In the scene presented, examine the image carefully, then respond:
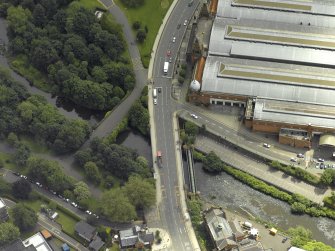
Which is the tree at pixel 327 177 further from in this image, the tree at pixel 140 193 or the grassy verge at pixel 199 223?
the tree at pixel 140 193

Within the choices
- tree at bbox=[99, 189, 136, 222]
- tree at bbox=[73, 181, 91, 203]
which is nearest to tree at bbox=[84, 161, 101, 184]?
tree at bbox=[73, 181, 91, 203]

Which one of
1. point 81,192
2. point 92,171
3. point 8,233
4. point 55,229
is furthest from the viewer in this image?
point 92,171

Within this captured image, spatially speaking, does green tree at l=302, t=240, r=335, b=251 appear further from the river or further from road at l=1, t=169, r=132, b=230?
road at l=1, t=169, r=132, b=230

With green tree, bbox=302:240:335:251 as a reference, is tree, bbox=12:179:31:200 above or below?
above

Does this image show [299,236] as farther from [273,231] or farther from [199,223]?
[199,223]

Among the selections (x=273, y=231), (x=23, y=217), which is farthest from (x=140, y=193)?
(x=273, y=231)

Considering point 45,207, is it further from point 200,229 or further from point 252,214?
point 252,214

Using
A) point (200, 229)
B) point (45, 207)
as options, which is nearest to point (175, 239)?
point (200, 229)
